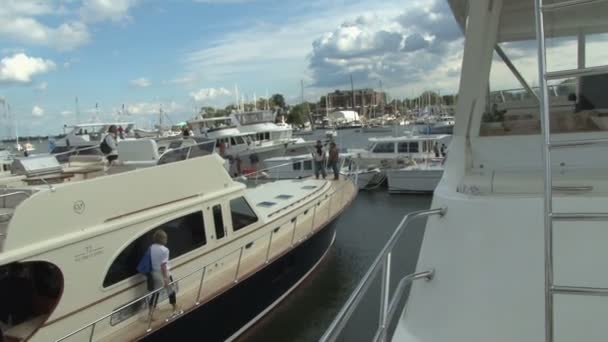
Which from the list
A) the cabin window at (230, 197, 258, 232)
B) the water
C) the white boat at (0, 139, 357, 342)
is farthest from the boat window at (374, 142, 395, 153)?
the cabin window at (230, 197, 258, 232)

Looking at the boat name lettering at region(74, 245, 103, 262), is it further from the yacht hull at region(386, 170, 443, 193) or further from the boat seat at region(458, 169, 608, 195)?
the yacht hull at region(386, 170, 443, 193)

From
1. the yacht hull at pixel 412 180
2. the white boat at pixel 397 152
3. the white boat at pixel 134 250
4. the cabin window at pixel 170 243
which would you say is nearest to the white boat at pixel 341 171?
the white boat at pixel 397 152

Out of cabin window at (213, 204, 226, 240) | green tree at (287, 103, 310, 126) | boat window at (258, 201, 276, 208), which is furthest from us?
green tree at (287, 103, 310, 126)

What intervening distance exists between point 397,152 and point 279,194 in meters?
15.6

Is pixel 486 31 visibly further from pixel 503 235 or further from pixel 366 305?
pixel 366 305

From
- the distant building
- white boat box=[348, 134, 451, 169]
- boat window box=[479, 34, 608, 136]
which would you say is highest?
the distant building

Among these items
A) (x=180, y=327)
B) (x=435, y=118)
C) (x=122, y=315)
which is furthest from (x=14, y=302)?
(x=435, y=118)

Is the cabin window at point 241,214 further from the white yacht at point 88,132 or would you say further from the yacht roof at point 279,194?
the white yacht at point 88,132

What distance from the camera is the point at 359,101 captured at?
341 ft

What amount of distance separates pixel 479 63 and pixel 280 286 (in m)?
7.78

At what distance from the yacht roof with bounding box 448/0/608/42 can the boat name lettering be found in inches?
215

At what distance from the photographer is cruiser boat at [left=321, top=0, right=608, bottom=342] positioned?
7.44 feet

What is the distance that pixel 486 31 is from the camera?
127 inches

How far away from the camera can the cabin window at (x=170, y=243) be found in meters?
6.76
